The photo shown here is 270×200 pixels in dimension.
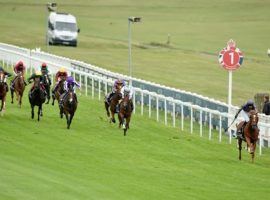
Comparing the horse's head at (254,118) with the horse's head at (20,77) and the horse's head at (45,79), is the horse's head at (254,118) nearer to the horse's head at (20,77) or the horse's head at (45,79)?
the horse's head at (45,79)

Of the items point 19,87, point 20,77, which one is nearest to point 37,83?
point 19,87

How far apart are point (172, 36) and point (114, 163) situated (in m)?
56.1

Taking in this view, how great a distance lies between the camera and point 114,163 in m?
24.1

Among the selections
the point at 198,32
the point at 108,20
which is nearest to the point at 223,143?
the point at 198,32

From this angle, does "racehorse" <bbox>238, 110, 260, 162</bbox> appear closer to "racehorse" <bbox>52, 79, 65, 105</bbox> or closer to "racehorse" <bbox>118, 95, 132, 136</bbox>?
"racehorse" <bbox>118, 95, 132, 136</bbox>

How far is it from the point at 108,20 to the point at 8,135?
63.7 m

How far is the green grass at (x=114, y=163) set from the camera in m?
19.5

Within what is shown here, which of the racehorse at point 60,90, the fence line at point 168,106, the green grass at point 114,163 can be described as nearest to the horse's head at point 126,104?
the green grass at point 114,163

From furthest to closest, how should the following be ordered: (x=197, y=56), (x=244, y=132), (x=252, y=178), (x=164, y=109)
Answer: (x=197, y=56)
(x=164, y=109)
(x=244, y=132)
(x=252, y=178)

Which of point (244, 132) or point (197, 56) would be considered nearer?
point (244, 132)

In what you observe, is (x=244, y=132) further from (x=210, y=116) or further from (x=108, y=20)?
(x=108, y=20)

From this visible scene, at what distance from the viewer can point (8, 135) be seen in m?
27.2

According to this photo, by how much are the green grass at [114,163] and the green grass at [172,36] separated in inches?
562

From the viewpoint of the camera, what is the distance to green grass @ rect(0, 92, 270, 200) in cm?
1947
